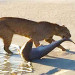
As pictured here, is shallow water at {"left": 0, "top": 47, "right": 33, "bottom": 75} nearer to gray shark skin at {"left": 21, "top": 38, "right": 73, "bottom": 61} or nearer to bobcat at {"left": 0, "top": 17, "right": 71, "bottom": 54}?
gray shark skin at {"left": 21, "top": 38, "right": 73, "bottom": 61}

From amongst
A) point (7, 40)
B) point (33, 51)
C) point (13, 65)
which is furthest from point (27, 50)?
point (7, 40)

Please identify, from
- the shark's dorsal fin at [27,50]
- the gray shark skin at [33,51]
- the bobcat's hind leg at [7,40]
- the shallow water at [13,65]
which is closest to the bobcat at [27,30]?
the bobcat's hind leg at [7,40]

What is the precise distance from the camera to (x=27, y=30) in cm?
1022

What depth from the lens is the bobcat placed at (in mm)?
10000

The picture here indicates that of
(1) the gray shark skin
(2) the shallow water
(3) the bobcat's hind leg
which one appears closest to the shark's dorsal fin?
(1) the gray shark skin

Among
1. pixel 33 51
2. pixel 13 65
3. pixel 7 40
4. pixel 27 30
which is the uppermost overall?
pixel 27 30

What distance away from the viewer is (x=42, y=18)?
1698cm

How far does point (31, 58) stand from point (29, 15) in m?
9.35

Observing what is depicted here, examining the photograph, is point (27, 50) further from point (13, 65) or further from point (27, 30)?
point (27, 30)

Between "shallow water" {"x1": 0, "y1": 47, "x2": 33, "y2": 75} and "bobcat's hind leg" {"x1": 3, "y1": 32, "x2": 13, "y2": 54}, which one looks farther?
"bobcat's hind leg" {"x1": 3, "y1": 32, "x2": 13, "y2": 54}

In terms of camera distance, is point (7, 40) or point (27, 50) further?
point (7, 40)

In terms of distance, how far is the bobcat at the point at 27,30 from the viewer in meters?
10.0

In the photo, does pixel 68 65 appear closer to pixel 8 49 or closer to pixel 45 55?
pixel 45 55

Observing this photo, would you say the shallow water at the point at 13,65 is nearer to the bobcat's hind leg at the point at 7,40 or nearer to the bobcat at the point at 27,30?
the bobcat's hind leg at the point at 7,40
